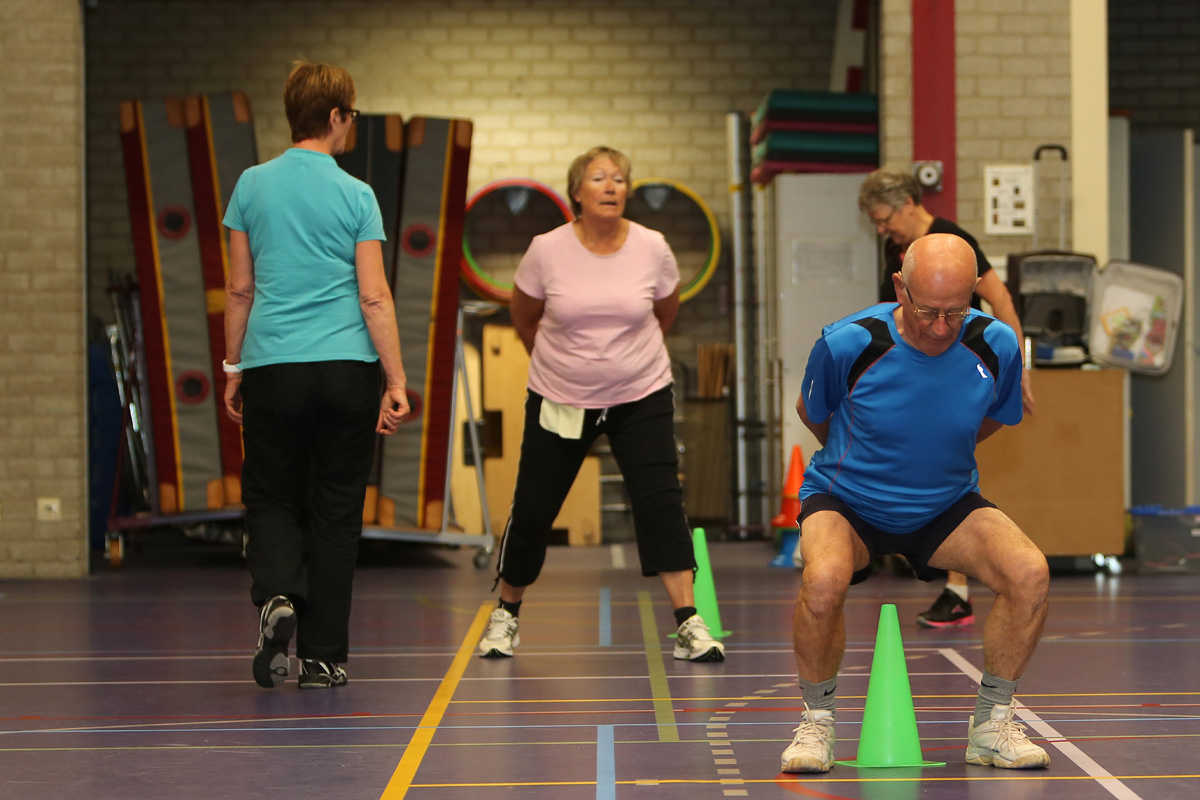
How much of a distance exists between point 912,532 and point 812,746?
1.79ft

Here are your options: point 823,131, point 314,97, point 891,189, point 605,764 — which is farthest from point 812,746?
point 823,131

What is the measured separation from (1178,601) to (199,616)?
4231mm

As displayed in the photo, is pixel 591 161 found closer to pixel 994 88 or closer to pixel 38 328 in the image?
pixel 994 88

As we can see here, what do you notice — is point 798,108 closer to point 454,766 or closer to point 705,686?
point 705,686

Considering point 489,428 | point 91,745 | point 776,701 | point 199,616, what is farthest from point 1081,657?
point 489,428

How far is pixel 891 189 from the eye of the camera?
5.18 m

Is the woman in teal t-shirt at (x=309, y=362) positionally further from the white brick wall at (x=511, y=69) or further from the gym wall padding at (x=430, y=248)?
the white brick wall at (x=511, y=69)

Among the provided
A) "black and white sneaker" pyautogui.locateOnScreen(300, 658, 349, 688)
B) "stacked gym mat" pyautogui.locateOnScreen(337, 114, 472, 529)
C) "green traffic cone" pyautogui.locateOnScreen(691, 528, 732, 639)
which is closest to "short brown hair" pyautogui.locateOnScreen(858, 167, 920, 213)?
"green traffic cone" pyautogui.locateOnScreen(691, 528, 732, 639)

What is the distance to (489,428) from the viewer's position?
399 inches

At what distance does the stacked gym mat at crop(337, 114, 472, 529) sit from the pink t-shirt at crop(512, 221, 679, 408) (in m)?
3.39

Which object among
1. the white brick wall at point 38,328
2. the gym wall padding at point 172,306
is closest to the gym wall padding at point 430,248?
the gym wall padding at point 172,306

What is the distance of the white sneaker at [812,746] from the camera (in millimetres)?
3080

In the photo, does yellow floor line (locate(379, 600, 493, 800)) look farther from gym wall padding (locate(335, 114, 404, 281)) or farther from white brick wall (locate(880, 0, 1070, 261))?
white brick wall (locate(880, 0, 1070, 261))

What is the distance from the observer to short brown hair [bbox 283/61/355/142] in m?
4.15
